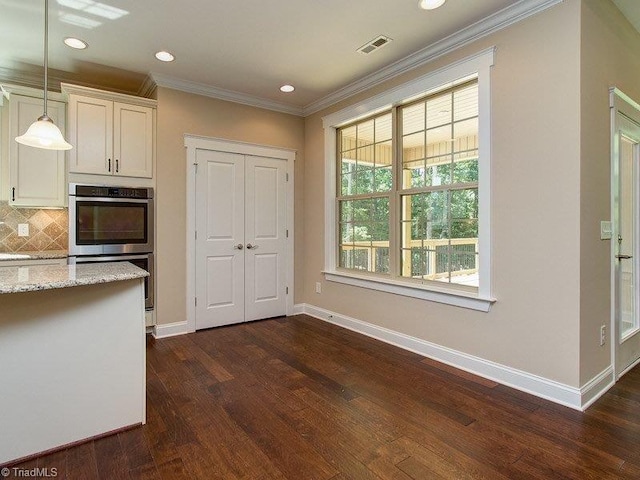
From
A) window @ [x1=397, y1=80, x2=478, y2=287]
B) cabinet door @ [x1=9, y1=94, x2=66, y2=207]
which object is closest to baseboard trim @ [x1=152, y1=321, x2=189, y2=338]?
cabinet door @ [x1=9, y1=94, x2=66, y2=207]

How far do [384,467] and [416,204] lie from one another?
2302 mm

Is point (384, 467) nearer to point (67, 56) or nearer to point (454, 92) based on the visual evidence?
point (454, 92)

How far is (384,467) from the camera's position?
1725 mm

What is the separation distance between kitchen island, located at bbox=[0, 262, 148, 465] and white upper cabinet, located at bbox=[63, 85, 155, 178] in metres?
1.70

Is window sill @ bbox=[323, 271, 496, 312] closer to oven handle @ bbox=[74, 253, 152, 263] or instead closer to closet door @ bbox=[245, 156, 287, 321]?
closet door @ bbox=[245, 156, 287, 321]

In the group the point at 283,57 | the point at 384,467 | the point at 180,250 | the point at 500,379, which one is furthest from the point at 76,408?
the point at 283,57

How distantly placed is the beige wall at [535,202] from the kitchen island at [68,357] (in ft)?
8.03

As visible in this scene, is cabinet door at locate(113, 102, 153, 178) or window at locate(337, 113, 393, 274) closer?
cabinet door at locate(113, 102, 153, 178)

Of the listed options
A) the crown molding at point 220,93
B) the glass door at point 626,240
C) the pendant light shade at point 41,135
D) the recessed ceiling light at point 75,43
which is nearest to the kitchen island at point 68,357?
the pendant light shade at point 41,135

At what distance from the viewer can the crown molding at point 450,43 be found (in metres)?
2.45

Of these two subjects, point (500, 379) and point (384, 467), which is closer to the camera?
point (384, 467)

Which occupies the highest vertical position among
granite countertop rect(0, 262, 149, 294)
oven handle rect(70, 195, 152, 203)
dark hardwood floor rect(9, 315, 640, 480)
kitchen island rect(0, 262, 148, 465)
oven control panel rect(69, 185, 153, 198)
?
oven control panel rect(69, 185, 153, 198)

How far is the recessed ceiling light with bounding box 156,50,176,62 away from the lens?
10.4 ft

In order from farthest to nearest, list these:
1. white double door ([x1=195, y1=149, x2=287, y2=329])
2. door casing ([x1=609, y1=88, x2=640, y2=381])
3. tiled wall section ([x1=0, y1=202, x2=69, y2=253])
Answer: white double door ([x1=195, y1=149, x2=287, y2=329]), tiled wall section ([x1=0, y1=202, x2=69, y2=253]), door casing ([x1=609, y1=88, x2=640, y2=381])
